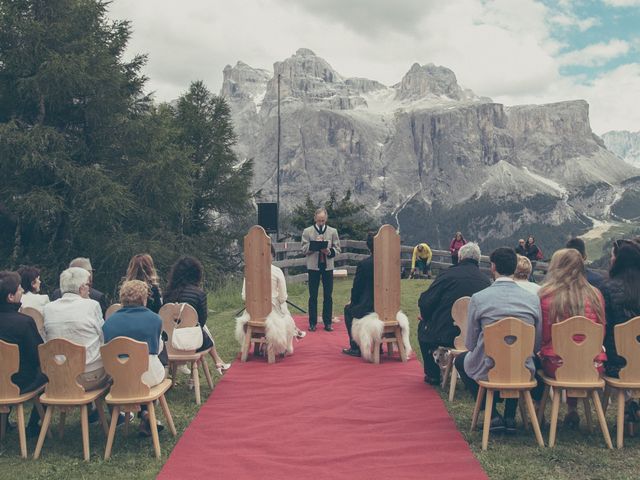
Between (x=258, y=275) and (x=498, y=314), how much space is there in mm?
3486

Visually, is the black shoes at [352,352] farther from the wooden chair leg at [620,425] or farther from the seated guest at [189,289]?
the wooden chair leg at [620,425]

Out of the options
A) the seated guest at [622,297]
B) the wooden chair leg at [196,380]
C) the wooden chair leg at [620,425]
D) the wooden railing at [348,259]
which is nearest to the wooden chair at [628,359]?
the wooden chair leg at [620,425]

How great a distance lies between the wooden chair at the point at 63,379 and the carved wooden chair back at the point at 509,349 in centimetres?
282

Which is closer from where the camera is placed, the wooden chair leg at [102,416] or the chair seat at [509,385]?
the chair seat at [509,385]

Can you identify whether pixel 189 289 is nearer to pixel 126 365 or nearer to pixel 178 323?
pixel 178 323

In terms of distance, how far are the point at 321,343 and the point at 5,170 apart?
14842 millimetres

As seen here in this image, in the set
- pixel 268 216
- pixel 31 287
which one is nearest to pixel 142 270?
pixel 31 287

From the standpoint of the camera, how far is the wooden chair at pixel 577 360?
434cm

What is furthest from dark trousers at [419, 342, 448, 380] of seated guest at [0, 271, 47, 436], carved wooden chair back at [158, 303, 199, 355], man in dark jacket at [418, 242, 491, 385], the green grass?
seated guest at [0, 271, 47, 436]

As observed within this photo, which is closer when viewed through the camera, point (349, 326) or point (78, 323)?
point (78, 323)

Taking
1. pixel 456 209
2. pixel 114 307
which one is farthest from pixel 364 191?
pixel 114 307

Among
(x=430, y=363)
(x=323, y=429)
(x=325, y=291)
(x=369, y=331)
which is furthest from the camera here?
(x=325, y=291)

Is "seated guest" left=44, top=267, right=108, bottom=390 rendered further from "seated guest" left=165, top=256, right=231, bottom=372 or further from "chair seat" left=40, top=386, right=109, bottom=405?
"seated guest" left=165, top=256, right=231, bottom=372

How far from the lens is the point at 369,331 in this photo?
7.07m
